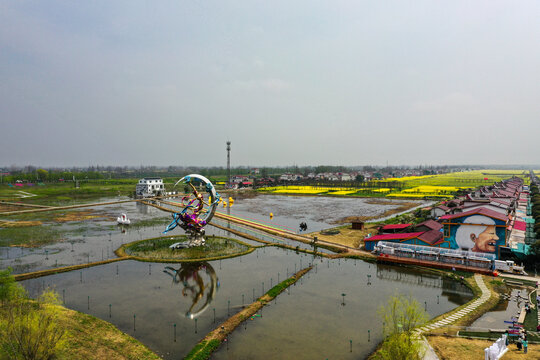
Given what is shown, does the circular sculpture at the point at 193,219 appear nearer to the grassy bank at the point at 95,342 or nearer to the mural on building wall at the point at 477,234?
the grassy bank at the point at 95,342

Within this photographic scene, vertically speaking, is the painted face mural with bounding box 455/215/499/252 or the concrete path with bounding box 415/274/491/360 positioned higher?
the painted face mural with bounding box 455/215/499/252

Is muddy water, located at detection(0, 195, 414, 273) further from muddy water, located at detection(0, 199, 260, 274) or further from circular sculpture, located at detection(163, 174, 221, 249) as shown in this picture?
circular sculpture, located at detection(163, 174, 221, 249)

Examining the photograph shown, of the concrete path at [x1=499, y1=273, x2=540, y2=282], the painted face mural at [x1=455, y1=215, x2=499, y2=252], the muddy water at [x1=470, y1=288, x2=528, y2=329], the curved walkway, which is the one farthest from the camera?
the painted face mural at [x1=455, y1=215, x2=499, y2=252]

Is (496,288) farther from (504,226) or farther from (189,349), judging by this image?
(189,349)

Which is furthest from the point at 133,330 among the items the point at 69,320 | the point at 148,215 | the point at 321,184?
the point at 321,184

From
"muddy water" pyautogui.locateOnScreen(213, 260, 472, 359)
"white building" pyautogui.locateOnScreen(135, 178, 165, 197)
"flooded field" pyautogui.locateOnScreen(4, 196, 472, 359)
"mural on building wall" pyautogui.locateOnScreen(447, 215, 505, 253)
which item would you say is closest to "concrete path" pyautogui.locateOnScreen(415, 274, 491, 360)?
"muddy water" pyautogui.locateOnScreen(213, 260, 472, 359)

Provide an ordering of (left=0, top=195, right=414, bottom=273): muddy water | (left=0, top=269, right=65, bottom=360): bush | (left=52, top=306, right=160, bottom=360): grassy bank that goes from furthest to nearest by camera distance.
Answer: (left=0, top=195, right=414, bottom=273): muddy water
(left=52, top=306, right=160, bottom=360): grassy bank
(left=0, top=269, right=65, bottom=360): bush

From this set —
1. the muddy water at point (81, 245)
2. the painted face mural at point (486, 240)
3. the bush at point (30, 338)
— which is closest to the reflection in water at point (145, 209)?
the muddy water at point (81, 245)

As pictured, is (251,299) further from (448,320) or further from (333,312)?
(448,320)

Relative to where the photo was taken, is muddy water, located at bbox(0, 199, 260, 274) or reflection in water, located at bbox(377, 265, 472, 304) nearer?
reflection in water, located at bbox(377, 265, 472, 304)
